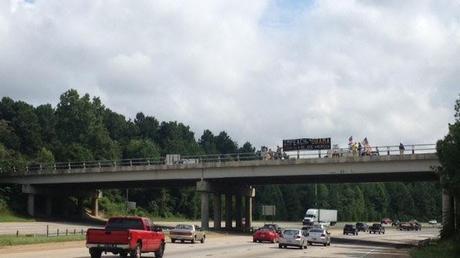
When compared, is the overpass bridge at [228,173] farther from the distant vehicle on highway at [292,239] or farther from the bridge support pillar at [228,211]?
the distant vehicle on highway at [292,239]

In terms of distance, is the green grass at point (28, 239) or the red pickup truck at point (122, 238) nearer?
the red pickup truck at point (122, 238)

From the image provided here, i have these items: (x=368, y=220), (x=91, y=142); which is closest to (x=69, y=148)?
(x=91, y=142)

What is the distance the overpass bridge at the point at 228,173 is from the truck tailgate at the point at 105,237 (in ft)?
125

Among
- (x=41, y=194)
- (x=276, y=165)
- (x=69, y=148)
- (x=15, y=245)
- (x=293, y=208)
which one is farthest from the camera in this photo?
(x=293, y=208)

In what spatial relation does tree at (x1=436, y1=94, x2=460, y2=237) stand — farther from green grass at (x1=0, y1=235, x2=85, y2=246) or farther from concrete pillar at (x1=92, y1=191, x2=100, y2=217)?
concrete pillar at (x1=92, y1=191, x2=100, y2=217)

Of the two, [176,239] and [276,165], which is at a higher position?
[276,165]

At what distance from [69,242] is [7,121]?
119 metres

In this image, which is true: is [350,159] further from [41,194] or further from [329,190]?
[329,190]

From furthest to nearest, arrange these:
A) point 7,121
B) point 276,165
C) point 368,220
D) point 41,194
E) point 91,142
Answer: point 368,220, point 7,121, point 91,142, point 41,194, point 276,165

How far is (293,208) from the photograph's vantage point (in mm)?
183000

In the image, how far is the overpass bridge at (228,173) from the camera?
6638 cm

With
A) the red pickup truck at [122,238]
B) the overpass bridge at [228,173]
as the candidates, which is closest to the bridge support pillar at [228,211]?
the overpass bridge at [228,173]

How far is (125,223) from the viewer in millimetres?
29609

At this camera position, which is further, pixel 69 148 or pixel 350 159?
pixel 69 148
